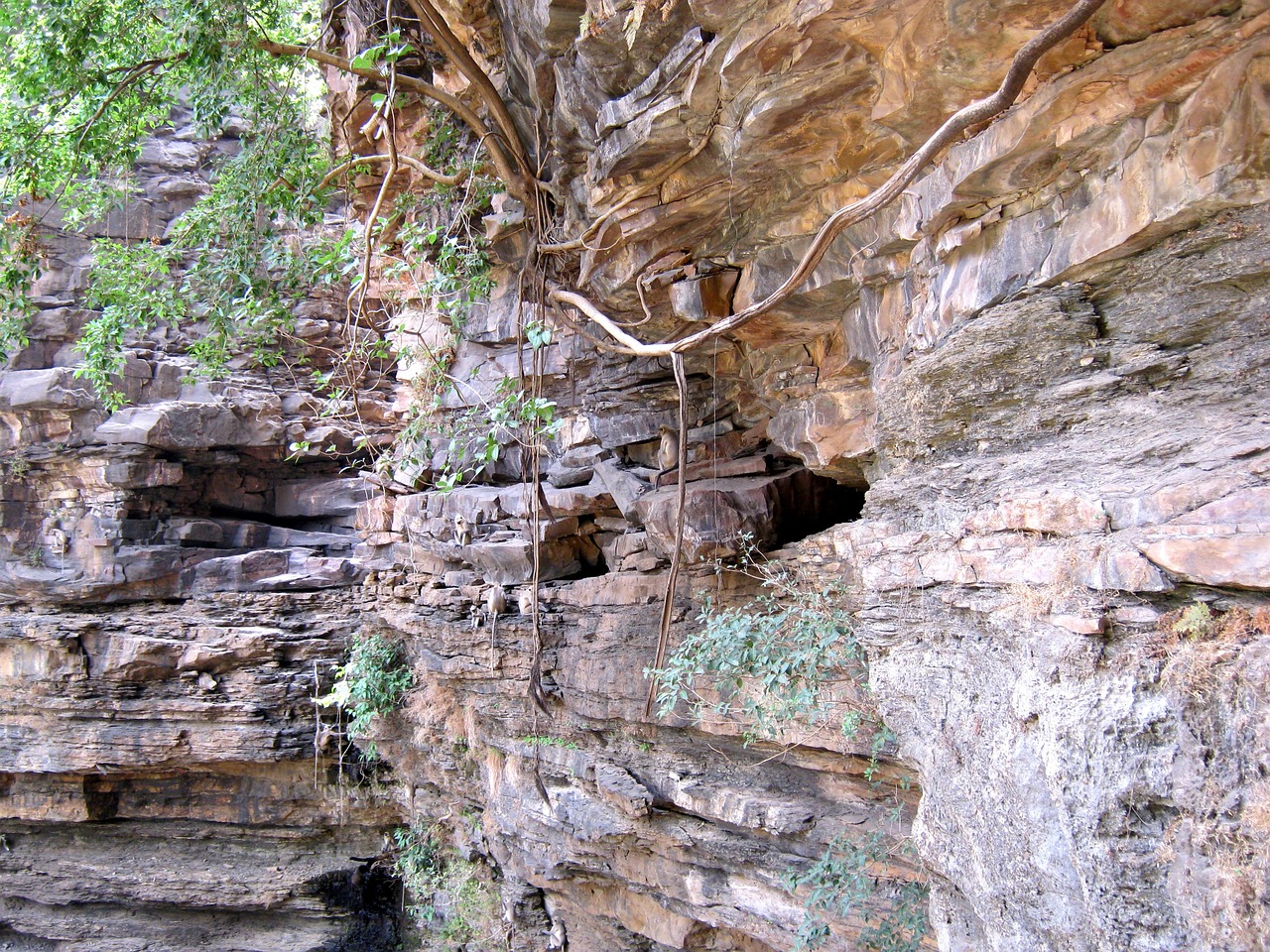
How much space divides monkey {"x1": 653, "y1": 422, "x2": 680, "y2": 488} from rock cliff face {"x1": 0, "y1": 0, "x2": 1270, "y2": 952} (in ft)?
0.36

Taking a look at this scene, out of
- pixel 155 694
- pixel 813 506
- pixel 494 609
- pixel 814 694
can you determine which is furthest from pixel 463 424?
pixel 155 694

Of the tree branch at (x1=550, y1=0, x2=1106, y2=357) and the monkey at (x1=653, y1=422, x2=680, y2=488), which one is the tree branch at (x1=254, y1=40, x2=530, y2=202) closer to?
the monkey at (x1=653, y1=422, x2=680, y2=488)

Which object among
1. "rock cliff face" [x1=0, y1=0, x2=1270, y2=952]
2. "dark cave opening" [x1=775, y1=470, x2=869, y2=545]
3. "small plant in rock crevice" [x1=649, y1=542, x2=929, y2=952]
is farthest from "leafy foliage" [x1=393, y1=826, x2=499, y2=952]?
"dark cave opening" [x1=775, y1=470, x2=869, y2=545]

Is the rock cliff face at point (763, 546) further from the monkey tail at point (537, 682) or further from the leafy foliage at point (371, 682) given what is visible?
the leafy foliage at point (371, 682)

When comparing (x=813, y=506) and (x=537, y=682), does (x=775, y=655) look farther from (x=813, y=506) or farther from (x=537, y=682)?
(x=537, y=682)

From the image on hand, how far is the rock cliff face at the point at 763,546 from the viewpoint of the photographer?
2.64 m

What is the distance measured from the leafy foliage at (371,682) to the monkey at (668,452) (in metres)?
4.22

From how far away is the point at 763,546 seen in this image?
574 cm

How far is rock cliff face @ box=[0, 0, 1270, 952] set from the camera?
2.64 metres

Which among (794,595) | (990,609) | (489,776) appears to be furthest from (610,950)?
(990,609)

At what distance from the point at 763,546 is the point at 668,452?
43.4 inches

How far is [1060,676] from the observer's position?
2.81m

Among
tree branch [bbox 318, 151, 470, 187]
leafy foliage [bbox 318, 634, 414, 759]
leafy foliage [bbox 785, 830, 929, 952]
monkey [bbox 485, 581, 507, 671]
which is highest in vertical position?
tree branch [bbox 318, 151, 470, 187]

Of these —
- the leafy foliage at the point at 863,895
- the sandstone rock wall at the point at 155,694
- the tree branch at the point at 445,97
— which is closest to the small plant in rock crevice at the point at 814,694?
the leafy foliage at the point at 863,895
